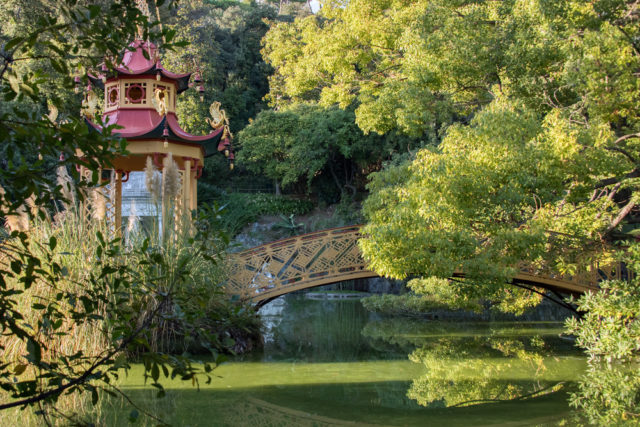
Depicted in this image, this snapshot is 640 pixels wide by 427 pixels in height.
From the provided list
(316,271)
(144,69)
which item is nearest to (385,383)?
(316,271)

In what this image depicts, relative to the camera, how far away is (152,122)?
9.35m

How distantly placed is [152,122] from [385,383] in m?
5.12

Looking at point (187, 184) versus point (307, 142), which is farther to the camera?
point (307, 142)

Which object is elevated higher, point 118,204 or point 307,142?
point 307,142

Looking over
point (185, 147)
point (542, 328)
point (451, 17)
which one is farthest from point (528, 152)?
point (542, 328)

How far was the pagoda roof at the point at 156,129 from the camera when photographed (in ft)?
28.6

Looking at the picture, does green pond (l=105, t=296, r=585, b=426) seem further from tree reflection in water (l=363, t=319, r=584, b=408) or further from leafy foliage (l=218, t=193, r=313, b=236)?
leafy foliage (l=218, t=193, r=313, b=236)

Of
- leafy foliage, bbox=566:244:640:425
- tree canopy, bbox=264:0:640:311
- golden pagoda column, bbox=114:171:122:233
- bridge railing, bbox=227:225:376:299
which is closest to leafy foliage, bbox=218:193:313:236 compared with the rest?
golden pagoda column, bbox=114:171:122:233

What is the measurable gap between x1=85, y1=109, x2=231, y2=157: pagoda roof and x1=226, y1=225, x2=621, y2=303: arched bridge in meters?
1.73

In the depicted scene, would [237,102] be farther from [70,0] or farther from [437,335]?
[70,0]

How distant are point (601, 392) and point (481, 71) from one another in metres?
4.54

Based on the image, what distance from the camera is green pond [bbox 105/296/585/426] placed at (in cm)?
Answer: 556

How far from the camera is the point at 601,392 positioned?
6.33 meters

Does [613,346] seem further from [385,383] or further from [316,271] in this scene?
[316,271]
